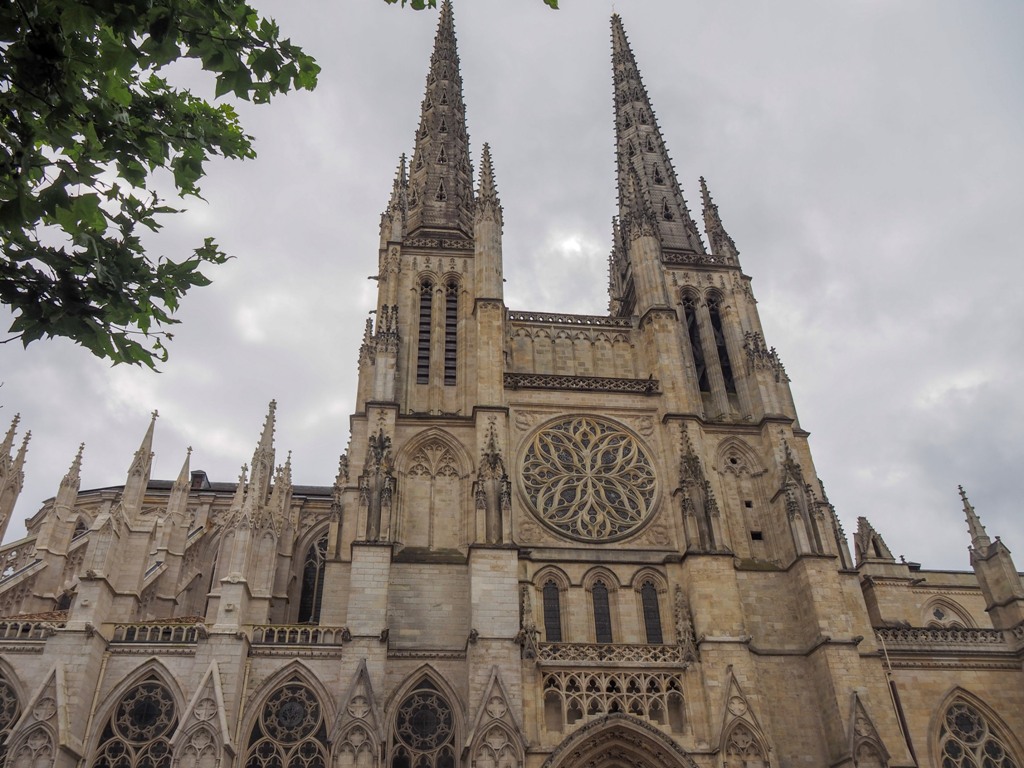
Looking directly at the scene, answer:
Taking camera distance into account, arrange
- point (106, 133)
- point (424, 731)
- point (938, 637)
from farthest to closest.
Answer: point (938, 637)
point (424, 731)
point (106, 133)

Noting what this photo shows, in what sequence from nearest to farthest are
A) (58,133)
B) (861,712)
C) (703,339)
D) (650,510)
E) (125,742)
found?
(58,133)
(125,742)
(861,712)
(650,510)
(703,339)

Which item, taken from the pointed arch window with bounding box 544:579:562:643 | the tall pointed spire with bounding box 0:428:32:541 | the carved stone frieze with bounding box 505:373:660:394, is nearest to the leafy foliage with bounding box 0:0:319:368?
the pointed arch window with bounding box 544:579:562:643

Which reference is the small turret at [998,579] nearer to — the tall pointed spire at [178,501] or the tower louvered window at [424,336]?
the tower louvered window at [424,336]

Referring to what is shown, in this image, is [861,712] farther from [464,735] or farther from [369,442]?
[369,442]

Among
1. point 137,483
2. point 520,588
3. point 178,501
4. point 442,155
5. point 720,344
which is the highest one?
point 442,155

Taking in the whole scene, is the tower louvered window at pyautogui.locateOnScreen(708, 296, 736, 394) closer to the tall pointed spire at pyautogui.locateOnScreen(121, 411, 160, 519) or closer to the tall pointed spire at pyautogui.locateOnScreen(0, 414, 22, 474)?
the tall pointed spire at pyautogui.locateOnScreen(121, 411, 160, 519)

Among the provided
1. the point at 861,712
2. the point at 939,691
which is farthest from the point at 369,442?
the point at 939,691

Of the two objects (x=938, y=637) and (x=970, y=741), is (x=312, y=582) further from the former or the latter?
(x=970, y=741)

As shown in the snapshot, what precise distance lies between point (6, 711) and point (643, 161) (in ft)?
95.7

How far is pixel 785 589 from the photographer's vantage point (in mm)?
21984

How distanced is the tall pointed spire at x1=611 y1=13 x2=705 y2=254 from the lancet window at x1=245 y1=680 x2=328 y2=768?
65.6 feet

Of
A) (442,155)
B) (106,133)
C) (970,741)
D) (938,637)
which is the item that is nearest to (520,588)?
(938,637)

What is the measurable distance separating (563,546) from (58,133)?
18.6 meters

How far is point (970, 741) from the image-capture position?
20797 mm
